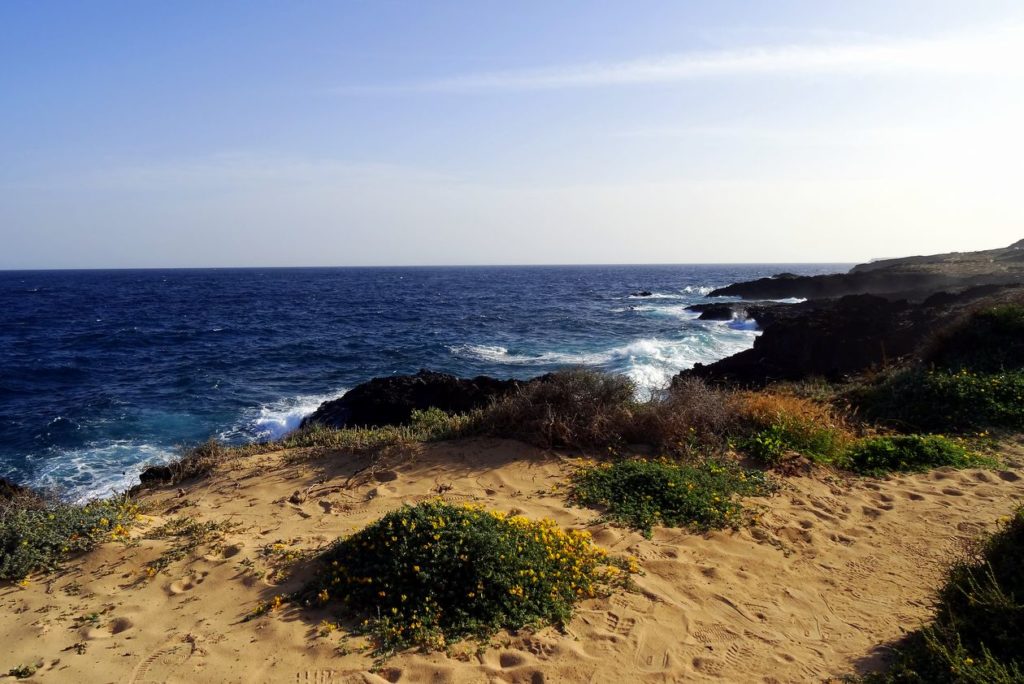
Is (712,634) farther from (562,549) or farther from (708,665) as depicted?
(562,549)

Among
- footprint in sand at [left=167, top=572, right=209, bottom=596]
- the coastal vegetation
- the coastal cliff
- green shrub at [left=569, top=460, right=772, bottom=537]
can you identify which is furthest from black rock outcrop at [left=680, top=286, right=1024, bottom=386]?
footprint in sand at [left=167, top=572, right=209, bottom=596]

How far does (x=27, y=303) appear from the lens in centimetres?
5372

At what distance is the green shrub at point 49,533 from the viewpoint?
17.9 ft

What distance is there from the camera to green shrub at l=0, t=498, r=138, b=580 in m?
5.46

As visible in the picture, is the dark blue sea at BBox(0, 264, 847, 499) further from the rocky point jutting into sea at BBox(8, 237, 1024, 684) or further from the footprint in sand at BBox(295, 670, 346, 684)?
the footprint in sand at BBox(295, 670, 346, 684)

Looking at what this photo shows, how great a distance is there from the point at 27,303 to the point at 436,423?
6163 centimetres

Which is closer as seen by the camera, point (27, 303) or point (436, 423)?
point (436, 423)

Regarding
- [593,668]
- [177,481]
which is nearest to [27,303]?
[177,481]

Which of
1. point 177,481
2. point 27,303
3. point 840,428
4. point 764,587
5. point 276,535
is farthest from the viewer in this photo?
point 27,303

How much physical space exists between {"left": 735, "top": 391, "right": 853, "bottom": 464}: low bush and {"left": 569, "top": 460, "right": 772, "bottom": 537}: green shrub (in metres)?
0.80

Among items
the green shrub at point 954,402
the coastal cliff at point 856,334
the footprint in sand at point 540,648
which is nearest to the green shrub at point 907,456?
the green shrub at point 954,402

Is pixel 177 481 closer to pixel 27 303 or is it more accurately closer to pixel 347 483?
pixel 347 483

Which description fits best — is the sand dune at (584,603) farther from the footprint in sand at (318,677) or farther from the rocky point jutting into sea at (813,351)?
the rocky point jutting into sea at (813,351)

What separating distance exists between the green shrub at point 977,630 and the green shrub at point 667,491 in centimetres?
230
